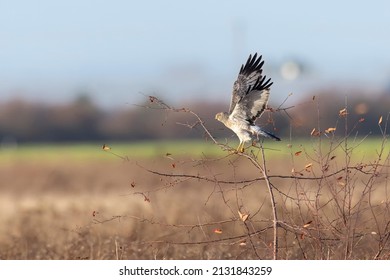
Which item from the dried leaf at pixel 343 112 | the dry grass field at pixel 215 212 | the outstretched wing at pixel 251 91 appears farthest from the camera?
the outstretched wing at pixel 251 91

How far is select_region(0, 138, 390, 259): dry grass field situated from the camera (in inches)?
238

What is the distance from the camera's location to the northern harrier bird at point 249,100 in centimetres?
671

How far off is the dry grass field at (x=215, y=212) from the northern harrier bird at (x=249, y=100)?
6.3 inches

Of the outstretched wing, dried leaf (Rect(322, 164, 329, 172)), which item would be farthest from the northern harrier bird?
dried leaf (Rect(322, 164, 329, 172))

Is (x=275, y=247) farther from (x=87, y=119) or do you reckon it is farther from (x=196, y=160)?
(x=87, y=119)

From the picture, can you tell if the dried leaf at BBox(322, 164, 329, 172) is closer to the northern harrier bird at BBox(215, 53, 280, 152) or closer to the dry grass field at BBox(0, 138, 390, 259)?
the dry grass field at BBox(0, 138, 390, 259)

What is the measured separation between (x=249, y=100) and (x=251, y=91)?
82mm

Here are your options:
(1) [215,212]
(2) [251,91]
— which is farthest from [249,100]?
(1) [215,212]

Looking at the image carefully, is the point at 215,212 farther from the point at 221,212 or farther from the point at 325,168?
the point at 325,168

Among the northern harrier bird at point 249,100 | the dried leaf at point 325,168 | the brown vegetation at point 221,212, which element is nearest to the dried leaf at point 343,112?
the brown vegetation at point 221,212

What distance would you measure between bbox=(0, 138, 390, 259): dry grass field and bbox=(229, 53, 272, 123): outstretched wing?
0.94ft

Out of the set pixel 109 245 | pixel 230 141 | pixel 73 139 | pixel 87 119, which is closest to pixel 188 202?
pixel 109 245

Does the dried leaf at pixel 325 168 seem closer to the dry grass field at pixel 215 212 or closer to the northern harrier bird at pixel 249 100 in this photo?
the dry grass field at pixel 215 212

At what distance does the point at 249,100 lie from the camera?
6766 mm
